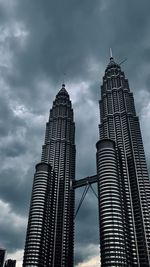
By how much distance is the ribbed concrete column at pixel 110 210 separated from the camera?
150000mm

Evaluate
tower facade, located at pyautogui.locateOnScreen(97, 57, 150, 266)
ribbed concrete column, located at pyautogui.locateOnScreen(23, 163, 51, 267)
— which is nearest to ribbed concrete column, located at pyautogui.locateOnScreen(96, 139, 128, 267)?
tower facade, located at pyautogui.locateOnScreen(97, 57, 150, 266)

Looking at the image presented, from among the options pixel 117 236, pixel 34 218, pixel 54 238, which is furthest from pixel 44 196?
pixel 117 236

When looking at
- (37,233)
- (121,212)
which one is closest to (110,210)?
(121,212)

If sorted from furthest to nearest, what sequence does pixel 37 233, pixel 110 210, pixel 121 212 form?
pixel 37 233 < pixel 121 212 < pixel 110 210

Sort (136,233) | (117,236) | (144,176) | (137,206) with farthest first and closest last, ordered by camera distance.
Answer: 1. (144,176)
2. (137,206)
3. (136,233)
4. (117,236)

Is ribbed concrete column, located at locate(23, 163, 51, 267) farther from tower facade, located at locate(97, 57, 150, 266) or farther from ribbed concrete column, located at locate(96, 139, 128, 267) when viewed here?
tower facade, located at locate(97, 57, 150, 266)

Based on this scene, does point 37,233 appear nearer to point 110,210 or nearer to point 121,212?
point 110,210

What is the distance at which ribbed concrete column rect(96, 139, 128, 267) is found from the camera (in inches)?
5906

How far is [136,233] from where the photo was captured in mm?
171750

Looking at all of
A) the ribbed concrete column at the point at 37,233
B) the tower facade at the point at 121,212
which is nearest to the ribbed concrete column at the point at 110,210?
the tower facade at the point at 121,212

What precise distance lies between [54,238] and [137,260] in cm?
6363

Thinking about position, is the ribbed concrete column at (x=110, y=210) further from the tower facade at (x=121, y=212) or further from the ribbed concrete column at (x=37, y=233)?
the ribbed concrete column at (x=37, y=233)

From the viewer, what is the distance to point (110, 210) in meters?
164

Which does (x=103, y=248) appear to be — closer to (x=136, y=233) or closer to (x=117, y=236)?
(x=117, y=236)
